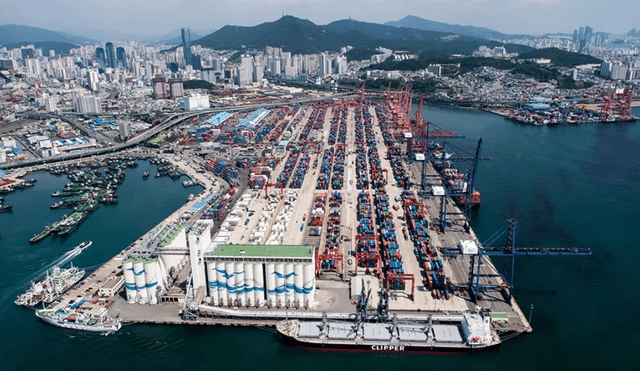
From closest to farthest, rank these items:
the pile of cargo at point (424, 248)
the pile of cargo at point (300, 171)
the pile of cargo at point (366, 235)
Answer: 1. the pile of cargo at point (424, 248)
2. the pile of cargo at point (366, 235)
3. the pile of cargo at point (300, 171)

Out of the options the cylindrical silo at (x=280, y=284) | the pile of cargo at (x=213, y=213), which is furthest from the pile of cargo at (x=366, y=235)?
the pile of cargo at (x=213, y=213)

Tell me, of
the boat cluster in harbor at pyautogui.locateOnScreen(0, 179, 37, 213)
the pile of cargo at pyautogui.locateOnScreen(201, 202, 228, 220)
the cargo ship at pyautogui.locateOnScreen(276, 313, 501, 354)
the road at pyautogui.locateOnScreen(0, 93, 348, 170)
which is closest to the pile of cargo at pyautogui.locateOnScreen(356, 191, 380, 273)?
the cargo ship at pyautogui.locateOnScreen(276, 313, 501, 354)

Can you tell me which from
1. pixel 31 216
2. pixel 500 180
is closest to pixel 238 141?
pixel 31 216

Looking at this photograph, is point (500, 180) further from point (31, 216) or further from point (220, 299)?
point (31, 216)

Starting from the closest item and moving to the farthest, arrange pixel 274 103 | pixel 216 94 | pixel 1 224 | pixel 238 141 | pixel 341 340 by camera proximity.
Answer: pixel 341 340
pixel 1 224
pixel 238 141
pixel 274 103
pixel 216 94

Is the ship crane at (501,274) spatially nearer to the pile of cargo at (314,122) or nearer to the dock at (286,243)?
the dock at (286,243)

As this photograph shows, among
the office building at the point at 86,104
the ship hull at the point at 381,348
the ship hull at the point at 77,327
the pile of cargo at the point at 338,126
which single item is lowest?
the ship hull at the point at 381,348

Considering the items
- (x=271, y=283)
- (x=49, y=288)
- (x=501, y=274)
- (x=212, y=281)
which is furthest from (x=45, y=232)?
(x=501, y=274)

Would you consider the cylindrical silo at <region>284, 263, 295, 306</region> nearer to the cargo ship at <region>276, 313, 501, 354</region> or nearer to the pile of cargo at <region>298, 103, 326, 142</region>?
the cargo ship at <region>276, 313, 501, 354</region>
